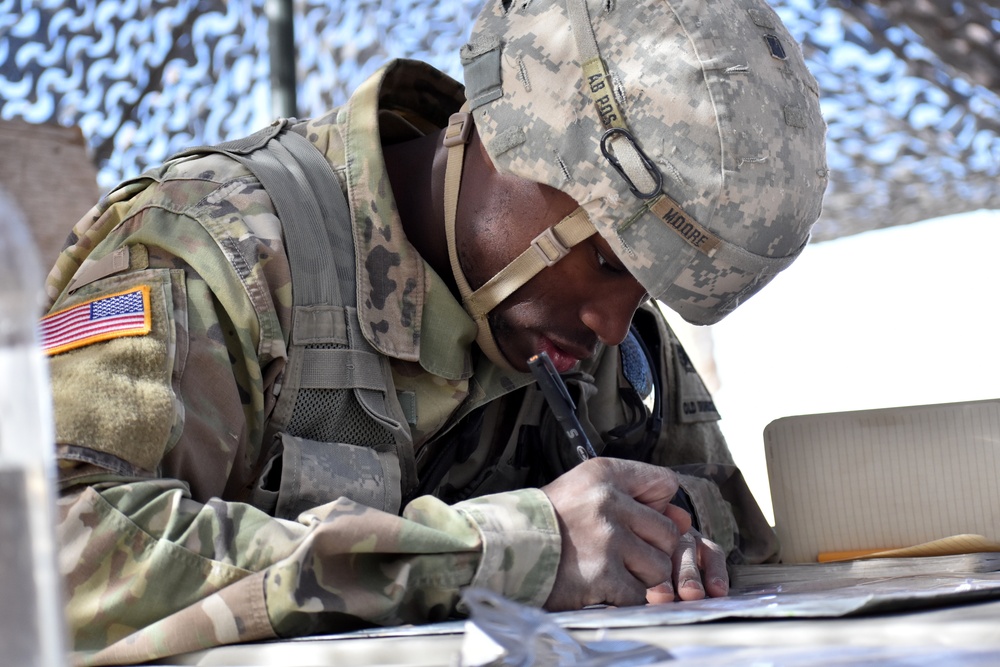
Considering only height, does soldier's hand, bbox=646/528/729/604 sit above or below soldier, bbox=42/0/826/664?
below

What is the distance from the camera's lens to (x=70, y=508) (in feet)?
4.84

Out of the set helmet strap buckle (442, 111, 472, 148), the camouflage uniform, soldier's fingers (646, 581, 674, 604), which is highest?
helmet strap buckle (442, 111, 472, 148)

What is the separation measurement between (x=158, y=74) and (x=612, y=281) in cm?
281

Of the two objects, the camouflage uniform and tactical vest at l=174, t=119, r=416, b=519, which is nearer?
the camouflage uniform

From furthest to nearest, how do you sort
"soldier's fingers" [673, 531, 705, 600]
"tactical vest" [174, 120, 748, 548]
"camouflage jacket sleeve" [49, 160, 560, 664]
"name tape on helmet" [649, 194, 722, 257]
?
1. "name tape on helmet" [649, 194, 722, 257]
2. "tactical vest" [174, 120, 748, 548]
3. "soldier's fingers" [673, 531, 705, 600]
4. "camouflage jacket sleeve" [49, 160, 560, 664]

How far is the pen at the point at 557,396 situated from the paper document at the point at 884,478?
35 centimetres

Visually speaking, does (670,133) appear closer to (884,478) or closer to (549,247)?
(549,247)

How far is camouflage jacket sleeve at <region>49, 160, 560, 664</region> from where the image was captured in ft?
4.60

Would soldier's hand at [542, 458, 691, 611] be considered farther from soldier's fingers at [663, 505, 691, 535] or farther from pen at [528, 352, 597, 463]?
pen at [528, 352, 597, 463]

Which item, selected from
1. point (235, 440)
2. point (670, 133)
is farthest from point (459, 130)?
point (235, 440)

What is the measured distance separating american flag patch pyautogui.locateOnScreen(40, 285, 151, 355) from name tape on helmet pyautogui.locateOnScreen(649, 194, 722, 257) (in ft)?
2.70

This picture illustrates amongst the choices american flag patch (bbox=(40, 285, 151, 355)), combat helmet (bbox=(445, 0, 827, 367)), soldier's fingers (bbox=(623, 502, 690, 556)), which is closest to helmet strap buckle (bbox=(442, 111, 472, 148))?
combat helmet (bbox=(445, 0, 827, 367))

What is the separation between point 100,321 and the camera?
1.63 metres

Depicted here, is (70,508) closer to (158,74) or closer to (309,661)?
(309,661)
